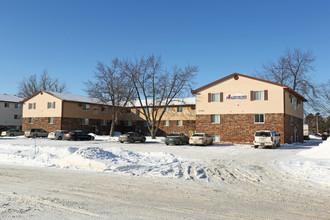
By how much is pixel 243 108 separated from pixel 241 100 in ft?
3.23

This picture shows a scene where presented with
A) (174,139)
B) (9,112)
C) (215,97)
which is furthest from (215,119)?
(9,112)

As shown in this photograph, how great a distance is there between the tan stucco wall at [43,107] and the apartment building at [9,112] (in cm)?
855

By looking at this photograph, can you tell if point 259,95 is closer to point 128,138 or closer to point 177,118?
point 128,138

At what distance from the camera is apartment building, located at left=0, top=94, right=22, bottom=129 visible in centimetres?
5767

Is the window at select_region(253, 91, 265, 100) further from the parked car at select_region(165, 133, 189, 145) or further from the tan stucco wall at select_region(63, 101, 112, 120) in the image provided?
the tan stucco wall at select_region(63, 101, 112, 120)

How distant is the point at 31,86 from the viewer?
7300 centimetres

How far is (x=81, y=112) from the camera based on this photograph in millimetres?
49531

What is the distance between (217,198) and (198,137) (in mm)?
22861

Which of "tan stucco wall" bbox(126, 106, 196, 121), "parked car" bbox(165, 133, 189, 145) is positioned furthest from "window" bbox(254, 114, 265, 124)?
"tan stucco wall" bbox(126, 106, 196, 121)

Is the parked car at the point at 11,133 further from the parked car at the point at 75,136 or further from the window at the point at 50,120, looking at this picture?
the parked car at the point at 75,136

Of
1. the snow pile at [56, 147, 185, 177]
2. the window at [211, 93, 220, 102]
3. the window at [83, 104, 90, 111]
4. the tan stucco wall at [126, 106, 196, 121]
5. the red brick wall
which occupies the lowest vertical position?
the snow pile at [56, 147, 185, 177]

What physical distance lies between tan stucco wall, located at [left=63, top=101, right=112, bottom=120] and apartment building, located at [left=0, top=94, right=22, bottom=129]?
18.5m

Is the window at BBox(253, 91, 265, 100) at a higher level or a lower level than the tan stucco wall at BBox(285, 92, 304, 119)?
higher

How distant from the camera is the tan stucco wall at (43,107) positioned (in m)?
47.5
